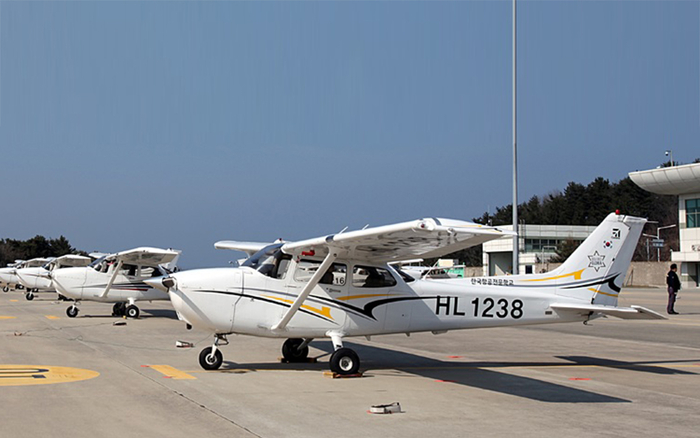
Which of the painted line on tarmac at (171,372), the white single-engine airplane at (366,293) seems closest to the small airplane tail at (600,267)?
the white single-engine airplane at (366,293)

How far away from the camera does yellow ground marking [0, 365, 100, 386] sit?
1020cm

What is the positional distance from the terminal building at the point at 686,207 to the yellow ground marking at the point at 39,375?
57634 mm

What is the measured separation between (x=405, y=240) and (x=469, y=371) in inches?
123

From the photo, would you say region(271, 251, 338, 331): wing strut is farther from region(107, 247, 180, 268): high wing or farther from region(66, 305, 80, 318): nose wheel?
region(66, 305, 80, 318): nose wheel

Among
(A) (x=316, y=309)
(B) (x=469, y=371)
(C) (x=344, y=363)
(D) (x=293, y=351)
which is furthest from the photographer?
(D) (x=293, y=351)

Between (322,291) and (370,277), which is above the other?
(370,277)

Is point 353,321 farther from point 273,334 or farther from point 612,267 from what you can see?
point 612,267

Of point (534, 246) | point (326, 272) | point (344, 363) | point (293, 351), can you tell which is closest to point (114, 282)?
point (293, 351)

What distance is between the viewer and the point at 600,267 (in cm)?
1332

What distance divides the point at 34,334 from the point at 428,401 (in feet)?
40.7

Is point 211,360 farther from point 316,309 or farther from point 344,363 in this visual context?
point 344,363

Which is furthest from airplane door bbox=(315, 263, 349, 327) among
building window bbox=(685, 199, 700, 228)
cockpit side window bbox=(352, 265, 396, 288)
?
building window bbox=(685, 199, 700, 228)

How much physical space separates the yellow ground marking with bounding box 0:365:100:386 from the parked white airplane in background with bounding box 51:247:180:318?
1311 centimetres

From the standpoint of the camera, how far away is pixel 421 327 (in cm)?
1230
